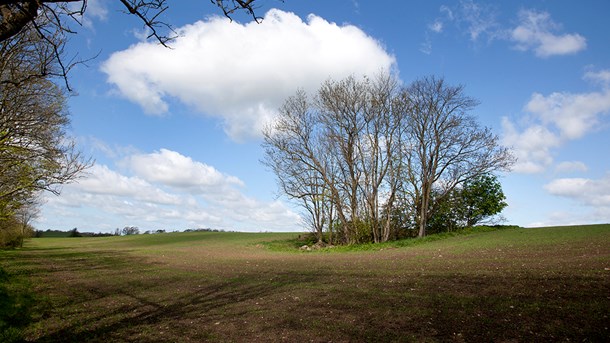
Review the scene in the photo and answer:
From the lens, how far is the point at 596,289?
8.81m

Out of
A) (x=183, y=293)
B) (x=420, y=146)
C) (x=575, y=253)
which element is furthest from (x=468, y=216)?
(x=183, y=293)

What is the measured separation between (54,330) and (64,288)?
20.3 feet

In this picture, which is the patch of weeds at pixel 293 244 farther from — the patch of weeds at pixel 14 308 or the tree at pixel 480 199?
the patch of weeds at pixel 14 308

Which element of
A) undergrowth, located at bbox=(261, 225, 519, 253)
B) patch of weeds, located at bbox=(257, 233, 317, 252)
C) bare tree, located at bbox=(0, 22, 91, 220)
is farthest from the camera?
patch of weeds, located at bbox=(257, 233, 317, 252)

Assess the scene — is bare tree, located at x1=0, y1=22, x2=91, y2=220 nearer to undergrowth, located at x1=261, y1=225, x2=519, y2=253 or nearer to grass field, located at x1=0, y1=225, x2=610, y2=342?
grass field, located at x1=0, y1=225, x2=610, y2=342

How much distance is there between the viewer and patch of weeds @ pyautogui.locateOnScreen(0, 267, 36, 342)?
7.47 metres

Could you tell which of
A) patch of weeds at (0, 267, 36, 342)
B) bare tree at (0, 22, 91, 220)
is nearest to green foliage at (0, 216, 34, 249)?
bare tree at (0, 22, 91, 220)

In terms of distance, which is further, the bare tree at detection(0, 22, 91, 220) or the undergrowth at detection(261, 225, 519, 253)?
the undergrowth at detection(261, 225, 519, 253)

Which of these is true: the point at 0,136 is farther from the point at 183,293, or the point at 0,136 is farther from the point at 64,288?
the point at 183,293

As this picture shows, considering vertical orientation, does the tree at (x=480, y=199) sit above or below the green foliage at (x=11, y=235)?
above

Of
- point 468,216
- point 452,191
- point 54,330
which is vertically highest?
point 452,191

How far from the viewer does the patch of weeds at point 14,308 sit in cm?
747

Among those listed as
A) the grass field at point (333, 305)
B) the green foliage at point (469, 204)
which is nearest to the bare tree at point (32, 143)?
the grass field at point (333, 305)

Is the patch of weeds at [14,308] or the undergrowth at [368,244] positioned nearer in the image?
the patch of weeds at [14,308]
